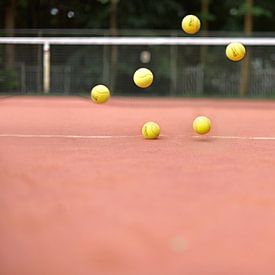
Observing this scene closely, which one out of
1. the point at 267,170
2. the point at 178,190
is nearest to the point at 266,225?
the point at 178,190

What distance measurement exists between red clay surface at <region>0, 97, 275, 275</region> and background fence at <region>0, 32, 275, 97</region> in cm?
1794

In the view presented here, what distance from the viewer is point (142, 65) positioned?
1049 inches

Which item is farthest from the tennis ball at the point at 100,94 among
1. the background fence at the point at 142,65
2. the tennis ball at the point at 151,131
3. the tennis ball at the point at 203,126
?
the background fence at the point at 142,65

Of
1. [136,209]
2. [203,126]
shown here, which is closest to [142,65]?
[203,126]

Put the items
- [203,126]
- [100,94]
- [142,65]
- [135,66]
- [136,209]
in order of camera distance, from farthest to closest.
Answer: [142,65] → [135,66] → [100,94] → [203,126] → [136,209]

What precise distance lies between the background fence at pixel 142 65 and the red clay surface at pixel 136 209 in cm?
1794

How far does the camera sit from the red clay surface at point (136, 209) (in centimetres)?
288

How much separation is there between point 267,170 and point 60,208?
237cm

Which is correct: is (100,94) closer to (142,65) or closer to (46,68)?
(46,68)

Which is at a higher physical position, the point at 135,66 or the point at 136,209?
the point at 135,66

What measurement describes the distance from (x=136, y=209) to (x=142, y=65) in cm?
2317

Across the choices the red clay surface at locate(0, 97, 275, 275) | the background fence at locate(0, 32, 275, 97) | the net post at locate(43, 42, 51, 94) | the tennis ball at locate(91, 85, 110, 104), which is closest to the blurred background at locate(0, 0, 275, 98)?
the background fence at locate(0, 32, 275, 97)

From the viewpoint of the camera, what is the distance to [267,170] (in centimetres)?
539

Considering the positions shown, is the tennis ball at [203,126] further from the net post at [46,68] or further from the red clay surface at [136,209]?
the net post at [46,68]
